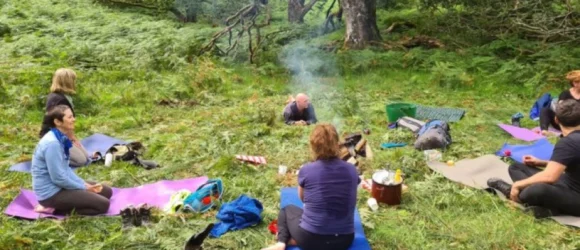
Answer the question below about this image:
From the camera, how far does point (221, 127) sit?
8.11 metres

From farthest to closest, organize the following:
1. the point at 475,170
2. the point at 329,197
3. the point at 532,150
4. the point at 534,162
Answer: the point at 532,150, the point at 475,170, the point at 534,162, the point at 329,197

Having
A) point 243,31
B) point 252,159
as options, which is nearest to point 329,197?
point 252,159

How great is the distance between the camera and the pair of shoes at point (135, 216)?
4.89 metres

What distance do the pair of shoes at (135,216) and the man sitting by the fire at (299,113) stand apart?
12.2 ft

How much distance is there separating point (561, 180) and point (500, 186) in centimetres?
67

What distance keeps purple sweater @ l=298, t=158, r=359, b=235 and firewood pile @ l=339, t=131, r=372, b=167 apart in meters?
2.13

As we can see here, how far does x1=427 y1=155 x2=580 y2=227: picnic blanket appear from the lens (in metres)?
5.82

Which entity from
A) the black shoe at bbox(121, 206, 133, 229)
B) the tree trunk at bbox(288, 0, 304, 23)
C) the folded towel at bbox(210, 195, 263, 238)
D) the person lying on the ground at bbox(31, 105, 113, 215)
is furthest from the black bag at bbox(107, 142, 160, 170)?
the tree trunk at bbox(288, 0, 304, 23)

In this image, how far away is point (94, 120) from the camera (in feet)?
28.2

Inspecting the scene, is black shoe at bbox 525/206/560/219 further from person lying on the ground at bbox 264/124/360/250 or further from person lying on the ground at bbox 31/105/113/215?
person lying on the ground at bbox 31/105/113/215

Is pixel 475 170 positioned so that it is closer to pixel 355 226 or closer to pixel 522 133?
pixel 522 133

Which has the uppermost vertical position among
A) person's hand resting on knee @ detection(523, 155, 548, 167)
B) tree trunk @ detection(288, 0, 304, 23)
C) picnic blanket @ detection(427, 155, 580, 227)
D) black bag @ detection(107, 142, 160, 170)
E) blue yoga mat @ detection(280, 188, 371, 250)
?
tree trunk @ detection(288, 0, 304, 23)

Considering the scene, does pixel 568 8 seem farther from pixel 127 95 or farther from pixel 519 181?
pixel 127 95

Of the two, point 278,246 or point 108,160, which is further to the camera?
point 108,160
